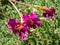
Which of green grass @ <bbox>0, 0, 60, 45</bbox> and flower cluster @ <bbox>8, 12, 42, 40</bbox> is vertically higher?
flower cluster @ <bbox>8, 12, 42, 40</bbox>

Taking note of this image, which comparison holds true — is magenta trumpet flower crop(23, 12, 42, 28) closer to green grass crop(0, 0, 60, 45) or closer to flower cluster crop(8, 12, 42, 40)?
flower cluster crop(8, 12, 42, 40)

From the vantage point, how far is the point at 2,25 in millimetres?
2457

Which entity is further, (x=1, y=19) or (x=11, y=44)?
(x=1, y=19)

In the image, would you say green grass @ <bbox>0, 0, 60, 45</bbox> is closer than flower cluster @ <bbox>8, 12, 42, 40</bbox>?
No

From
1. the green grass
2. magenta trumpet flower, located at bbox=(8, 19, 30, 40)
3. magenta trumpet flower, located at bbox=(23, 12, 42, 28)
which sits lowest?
the green grass

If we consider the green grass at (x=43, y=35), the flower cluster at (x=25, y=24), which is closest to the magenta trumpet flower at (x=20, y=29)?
the flower cluster at (x=25, y=24)

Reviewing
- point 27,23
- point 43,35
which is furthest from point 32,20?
point 43,35

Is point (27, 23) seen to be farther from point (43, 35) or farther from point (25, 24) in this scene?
point (43, 35)

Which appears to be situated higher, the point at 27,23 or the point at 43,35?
the point at 27,23

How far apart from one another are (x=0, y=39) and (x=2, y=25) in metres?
0.21

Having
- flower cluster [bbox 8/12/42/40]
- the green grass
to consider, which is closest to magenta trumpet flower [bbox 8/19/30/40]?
flower cluster [bbox 8/12/42/40]

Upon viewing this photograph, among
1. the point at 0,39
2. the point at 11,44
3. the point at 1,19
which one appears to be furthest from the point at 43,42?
the point at 1,19

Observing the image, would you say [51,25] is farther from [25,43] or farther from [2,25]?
[2,25]

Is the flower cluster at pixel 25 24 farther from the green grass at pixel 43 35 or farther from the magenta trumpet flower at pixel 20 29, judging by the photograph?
the green grass at pixel 43 35
